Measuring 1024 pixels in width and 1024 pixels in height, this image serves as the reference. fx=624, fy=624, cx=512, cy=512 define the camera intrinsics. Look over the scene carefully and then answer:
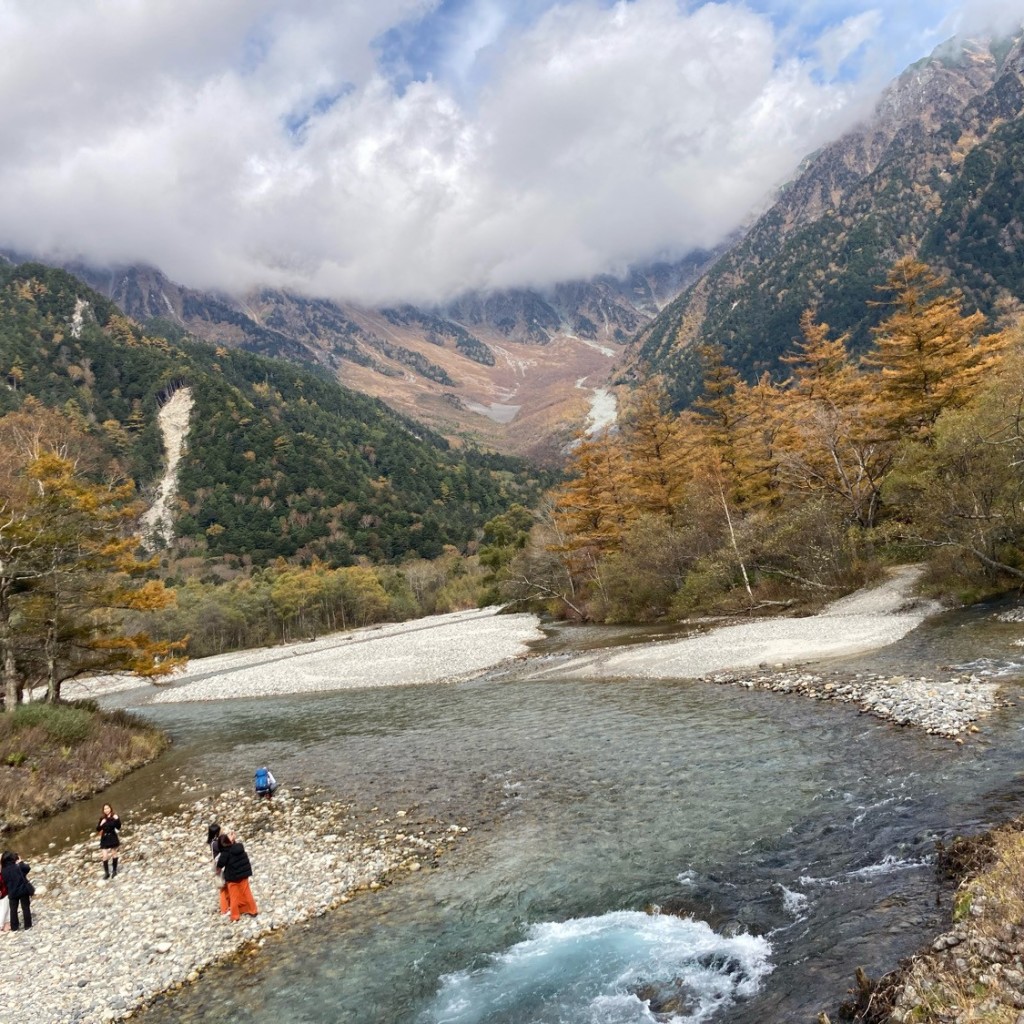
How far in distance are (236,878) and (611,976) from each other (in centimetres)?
688

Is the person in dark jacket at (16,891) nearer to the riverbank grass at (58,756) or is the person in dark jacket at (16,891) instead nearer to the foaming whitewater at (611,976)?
the riverbank grass at (58,756)

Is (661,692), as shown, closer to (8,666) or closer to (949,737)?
(949,737)

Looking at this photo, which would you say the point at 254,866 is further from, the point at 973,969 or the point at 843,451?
the point at 843,451

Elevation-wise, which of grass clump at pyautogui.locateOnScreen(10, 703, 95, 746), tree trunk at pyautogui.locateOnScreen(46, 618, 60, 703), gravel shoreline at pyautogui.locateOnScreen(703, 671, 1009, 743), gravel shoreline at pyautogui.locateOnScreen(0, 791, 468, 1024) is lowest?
gravel shoreline at pyautogui.locateOnScreen(703, 671, 1009, 743)

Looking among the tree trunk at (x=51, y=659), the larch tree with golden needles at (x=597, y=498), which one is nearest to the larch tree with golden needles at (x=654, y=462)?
the larch tree with golden needles at (x=597, y=498)

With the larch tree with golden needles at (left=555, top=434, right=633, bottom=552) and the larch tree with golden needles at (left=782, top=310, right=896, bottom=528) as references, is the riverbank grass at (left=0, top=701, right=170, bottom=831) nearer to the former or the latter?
the larch tree with golden needles at (left=555, top=434, right=633, bottom=552)

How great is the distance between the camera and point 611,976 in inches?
336

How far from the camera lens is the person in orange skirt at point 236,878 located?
11.2 metres

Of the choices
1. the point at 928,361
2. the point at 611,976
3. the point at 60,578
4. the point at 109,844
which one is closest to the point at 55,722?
the point at 60,578

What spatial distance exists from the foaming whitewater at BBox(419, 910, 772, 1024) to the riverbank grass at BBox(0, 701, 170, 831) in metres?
17.0

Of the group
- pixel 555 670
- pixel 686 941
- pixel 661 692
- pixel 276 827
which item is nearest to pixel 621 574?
pixel 555 670

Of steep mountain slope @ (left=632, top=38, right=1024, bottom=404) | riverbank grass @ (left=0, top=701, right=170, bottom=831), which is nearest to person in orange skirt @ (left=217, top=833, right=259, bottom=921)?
riverbank grass @ (left=0, top=701, right=170, bottom=831)

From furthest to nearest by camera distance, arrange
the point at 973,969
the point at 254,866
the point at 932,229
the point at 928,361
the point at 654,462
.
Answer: the point at 932,229 < the point at 654,462 < the point at 928,361 < the point at 254,866 < the point at 973,969

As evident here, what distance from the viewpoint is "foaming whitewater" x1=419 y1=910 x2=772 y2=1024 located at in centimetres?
784
